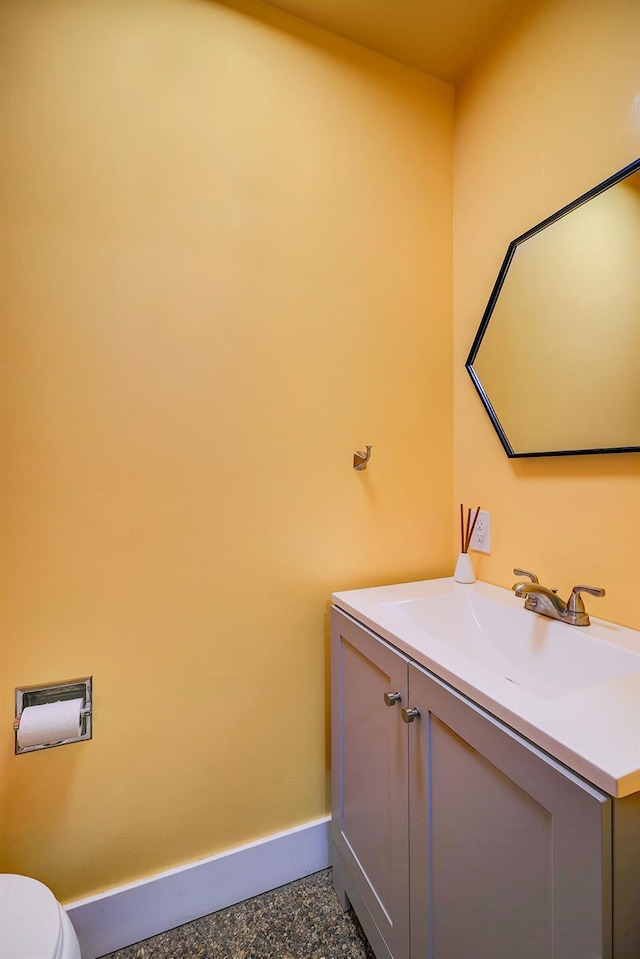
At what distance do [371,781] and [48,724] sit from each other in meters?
0.76

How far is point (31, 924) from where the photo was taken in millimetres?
712

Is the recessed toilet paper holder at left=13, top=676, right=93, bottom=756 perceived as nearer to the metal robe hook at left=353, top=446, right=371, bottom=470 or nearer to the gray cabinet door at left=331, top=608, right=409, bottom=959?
the gray cabinet door at left=331, top=608, right=409, bottom=959

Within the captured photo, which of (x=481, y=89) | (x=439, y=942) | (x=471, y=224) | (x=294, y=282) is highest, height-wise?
(x=481, y=89)

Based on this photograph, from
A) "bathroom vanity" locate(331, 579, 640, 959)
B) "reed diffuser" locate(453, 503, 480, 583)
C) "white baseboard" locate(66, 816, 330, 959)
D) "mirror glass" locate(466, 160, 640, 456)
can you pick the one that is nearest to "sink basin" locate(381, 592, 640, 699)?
"bathroom vanity" locate(331, 579, 640, 959)

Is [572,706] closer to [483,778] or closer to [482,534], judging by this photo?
[483,778]

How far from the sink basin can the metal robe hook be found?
0.42 metres

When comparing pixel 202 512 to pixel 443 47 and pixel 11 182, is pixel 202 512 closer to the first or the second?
pixel 11 182

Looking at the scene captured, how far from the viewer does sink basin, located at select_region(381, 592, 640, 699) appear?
833 millimetres

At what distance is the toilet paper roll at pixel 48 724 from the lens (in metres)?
0.91

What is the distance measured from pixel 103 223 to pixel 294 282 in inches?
20.0

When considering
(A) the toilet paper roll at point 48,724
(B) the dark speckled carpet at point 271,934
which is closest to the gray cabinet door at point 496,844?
(B) the dark speckled carpet at point 271,934

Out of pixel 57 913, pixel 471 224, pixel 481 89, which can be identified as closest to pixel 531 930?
pixel 57 913

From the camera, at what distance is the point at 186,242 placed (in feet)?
3.63

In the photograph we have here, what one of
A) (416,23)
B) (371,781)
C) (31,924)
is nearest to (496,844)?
(371,781)
